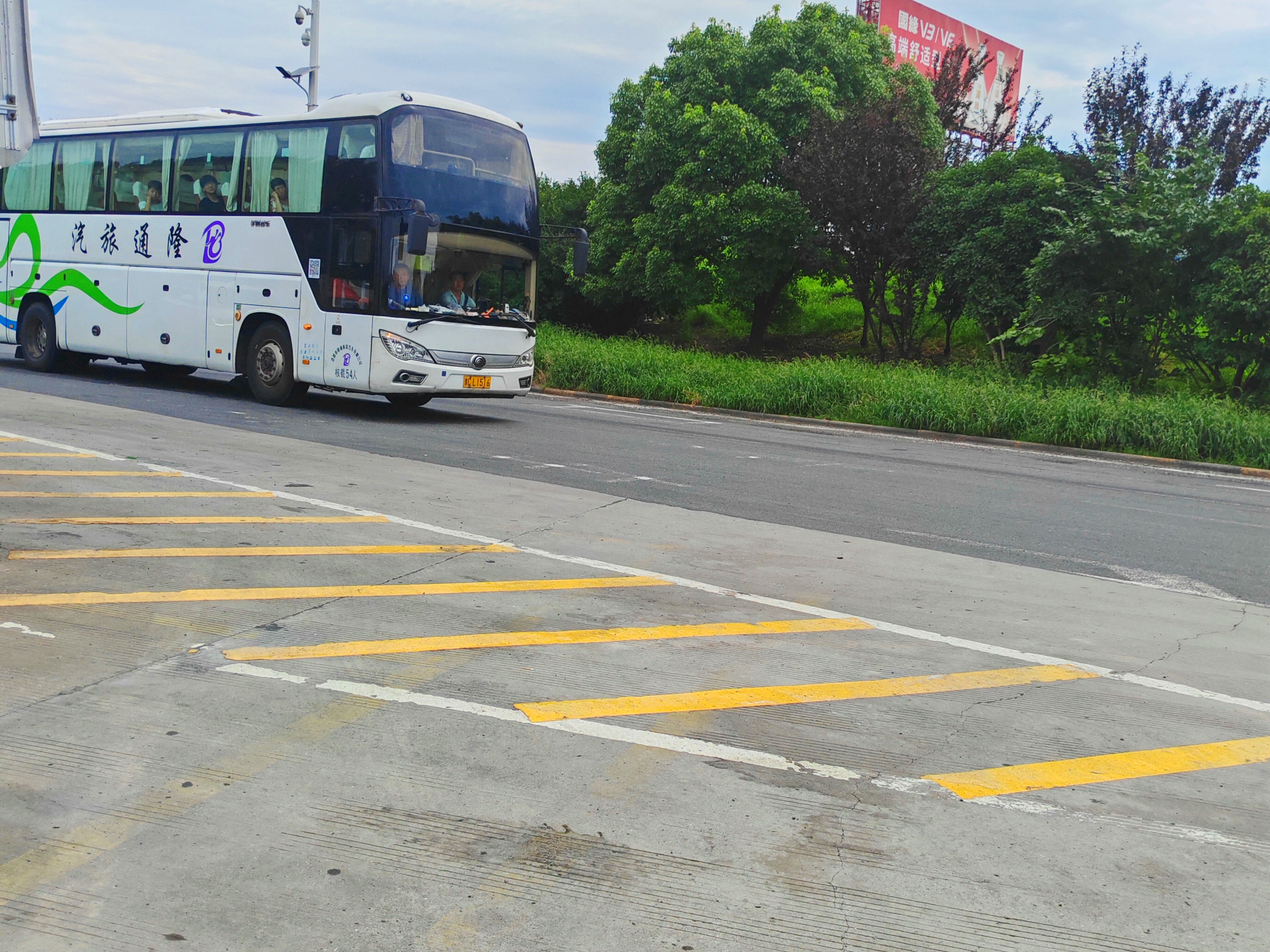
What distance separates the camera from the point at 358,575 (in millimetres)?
6844

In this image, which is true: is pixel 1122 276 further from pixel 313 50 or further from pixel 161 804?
pixel 161 804

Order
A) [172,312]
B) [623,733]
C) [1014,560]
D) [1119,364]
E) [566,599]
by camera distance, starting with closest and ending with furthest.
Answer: [623,733], [566,599], [1014,560], [172,312], [1119,364]

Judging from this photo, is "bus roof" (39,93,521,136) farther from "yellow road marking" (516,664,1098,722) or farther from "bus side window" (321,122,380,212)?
"yellow road marking" (516,664,1098,722)

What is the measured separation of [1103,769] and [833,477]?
27.5 ft

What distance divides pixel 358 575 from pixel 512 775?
3.05m

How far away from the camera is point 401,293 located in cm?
1496

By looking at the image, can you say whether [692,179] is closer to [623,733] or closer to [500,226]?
[500,226]

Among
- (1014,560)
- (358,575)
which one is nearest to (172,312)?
(358,575)

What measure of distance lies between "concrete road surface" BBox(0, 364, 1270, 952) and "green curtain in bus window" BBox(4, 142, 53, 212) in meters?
11.3

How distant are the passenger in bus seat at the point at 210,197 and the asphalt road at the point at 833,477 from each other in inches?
106

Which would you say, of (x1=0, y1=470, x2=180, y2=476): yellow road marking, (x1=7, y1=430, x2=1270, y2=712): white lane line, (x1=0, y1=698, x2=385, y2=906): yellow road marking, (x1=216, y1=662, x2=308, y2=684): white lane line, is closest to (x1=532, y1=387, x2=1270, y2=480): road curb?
(x1=7, y1=430, x2=1270, y2=712): white lane line

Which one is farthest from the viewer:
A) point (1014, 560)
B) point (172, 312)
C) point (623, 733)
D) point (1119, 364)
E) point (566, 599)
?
point (1119, 364)

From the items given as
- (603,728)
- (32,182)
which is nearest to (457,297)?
(32,182)

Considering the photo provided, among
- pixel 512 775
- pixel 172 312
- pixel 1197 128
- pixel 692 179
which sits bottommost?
pixel 512 775
